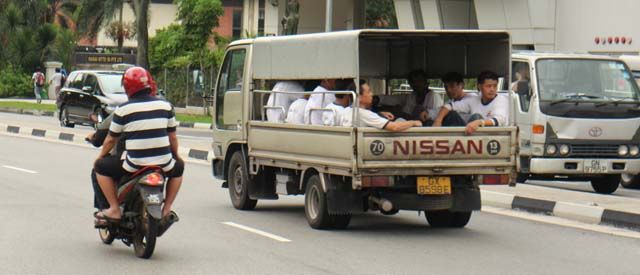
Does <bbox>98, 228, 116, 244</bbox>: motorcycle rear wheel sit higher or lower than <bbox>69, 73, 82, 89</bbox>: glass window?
lower

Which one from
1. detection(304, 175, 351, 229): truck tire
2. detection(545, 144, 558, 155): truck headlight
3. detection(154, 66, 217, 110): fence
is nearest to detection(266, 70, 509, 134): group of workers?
detection(304, 175, 351, 229): truck tire

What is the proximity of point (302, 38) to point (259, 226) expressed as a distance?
82.0 inches

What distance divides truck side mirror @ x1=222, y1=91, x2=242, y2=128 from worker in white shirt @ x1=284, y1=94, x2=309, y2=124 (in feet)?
4.82

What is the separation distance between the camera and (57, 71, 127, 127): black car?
3444cm

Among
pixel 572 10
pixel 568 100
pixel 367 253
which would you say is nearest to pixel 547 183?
pixel 568 100

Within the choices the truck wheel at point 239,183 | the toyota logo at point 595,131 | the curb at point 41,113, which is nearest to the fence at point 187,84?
the curb at point 41,113

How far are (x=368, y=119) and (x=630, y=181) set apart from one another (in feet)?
30.2

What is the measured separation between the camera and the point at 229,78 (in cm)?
1557

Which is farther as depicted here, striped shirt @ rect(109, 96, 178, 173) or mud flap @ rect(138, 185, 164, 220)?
striped shirt @ rect(109, 96, 178, 173)

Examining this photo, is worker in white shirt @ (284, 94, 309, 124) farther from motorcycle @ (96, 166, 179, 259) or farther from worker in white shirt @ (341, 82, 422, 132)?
motorcycle @ (96, 166, 179, 259)

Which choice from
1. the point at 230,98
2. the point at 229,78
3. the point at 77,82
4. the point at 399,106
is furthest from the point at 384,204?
the point at 77,82

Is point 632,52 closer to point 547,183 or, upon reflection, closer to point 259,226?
point 547,183

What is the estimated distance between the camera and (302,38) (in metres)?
13.5

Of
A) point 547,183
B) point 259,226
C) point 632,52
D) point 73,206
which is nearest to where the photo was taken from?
point 259,226
